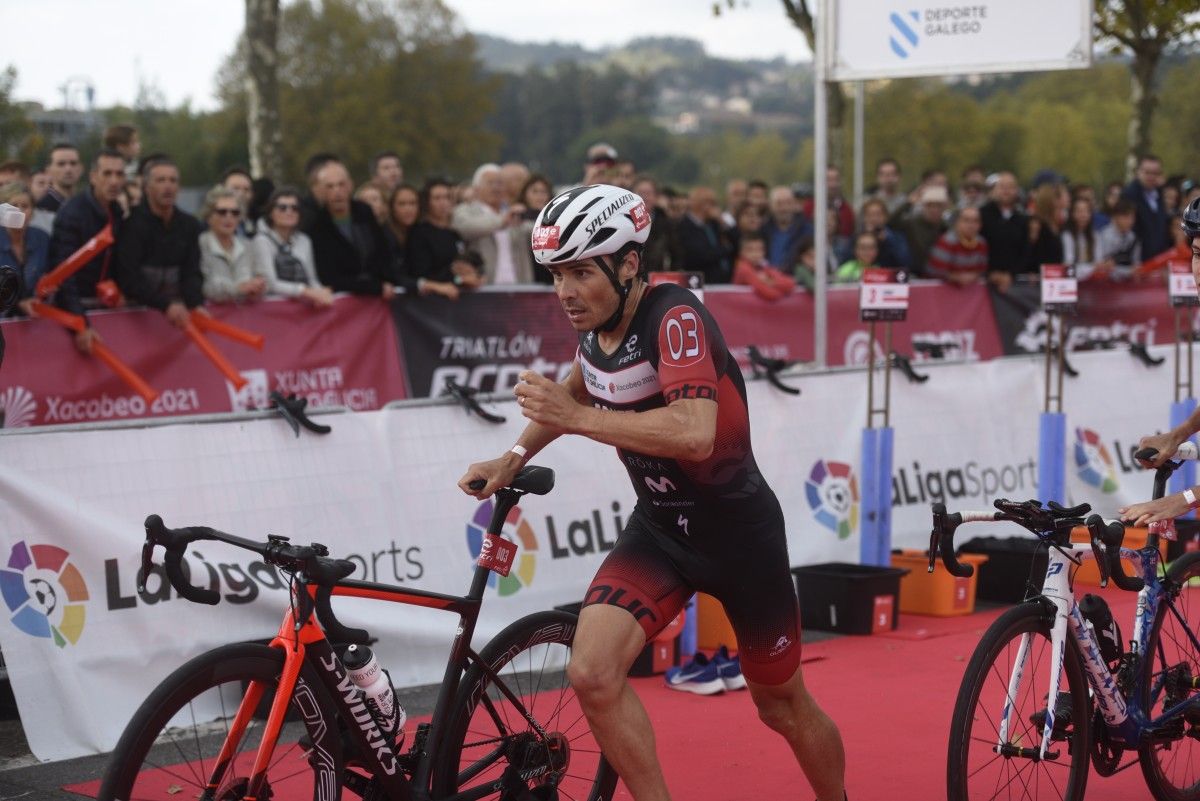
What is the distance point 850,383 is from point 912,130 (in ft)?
305

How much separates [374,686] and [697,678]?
10.3ft

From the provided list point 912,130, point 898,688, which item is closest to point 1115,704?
point 898,688

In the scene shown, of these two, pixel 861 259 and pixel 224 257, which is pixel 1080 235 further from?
pixel 224 257

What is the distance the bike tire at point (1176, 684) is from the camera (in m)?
5.44

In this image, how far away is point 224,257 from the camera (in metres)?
10.4

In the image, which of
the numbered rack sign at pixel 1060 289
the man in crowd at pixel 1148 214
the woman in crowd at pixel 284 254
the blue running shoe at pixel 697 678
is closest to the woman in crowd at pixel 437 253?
the woman in crowd at pixel 284 254

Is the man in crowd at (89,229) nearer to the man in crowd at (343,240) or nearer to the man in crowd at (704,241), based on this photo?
the man in crowd at (343,240)

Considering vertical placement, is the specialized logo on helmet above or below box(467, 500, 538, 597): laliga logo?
above

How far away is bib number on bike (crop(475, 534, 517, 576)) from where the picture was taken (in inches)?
185

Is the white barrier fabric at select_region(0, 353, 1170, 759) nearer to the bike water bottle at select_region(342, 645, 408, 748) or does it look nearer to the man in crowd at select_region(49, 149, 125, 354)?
the bike water bottle at select_region(342, 645, 408, 748)

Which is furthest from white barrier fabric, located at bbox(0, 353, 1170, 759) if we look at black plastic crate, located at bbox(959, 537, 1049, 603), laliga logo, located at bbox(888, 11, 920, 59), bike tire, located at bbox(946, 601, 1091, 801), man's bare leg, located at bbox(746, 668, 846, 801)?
bike tire, located at bbox(946, 601, 1091, 801)

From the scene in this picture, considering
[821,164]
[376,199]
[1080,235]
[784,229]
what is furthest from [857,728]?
[1080,235]

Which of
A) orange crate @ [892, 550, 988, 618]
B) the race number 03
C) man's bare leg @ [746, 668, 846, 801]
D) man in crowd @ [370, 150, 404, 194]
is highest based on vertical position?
man in crowd @ [370, 150, 404, 194]

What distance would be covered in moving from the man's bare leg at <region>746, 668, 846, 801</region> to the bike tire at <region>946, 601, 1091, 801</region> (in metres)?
0.35
